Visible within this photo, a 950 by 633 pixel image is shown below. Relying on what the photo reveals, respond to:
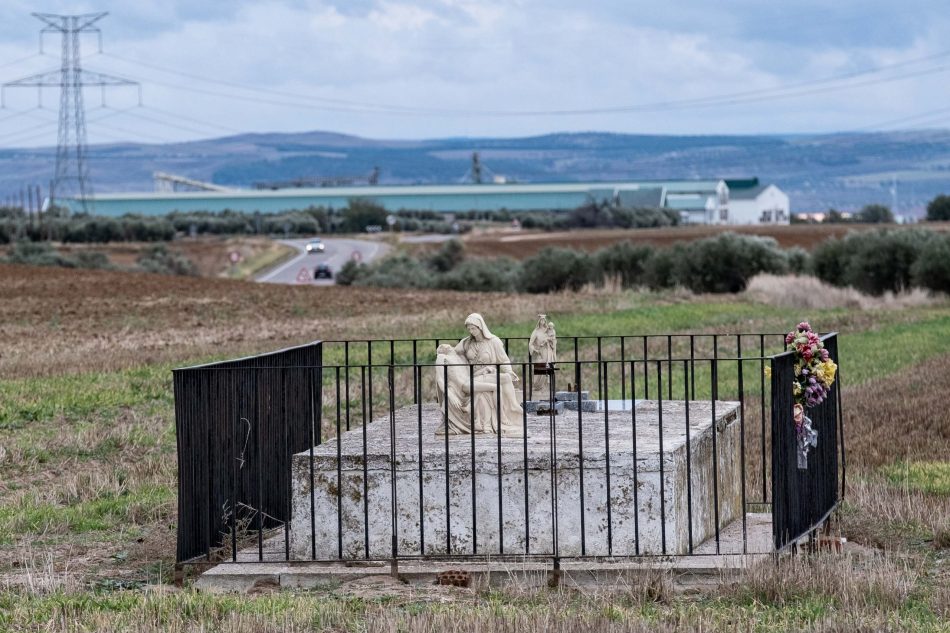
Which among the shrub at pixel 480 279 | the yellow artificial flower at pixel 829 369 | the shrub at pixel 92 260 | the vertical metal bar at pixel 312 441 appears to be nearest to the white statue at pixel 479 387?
the vertical metal bar at pixel 312 441

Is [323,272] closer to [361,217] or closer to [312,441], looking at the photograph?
[361,217]

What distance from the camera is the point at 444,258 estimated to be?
264 ft

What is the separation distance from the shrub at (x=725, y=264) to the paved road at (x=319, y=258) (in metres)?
20.9

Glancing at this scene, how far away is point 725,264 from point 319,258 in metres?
39.5

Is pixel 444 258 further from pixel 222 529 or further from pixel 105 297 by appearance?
pixel 222 529

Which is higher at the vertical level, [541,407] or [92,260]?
[92,260]

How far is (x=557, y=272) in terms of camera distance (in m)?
65.7

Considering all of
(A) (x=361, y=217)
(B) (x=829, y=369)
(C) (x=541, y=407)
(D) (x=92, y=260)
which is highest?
(A) (x=361, y=217)

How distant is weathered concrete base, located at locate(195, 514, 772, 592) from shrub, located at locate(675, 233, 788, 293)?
4981 centimetres

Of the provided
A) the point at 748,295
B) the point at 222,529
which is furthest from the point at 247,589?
the point at 748,295

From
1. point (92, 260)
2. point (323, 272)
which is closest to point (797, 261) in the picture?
point (323, 272)

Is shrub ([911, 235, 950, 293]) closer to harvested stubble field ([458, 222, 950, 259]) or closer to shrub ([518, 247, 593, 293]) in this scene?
shrub ([518, 247, 593, 293])

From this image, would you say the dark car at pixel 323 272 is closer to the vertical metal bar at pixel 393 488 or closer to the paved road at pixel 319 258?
the paved road at pixel 319 258

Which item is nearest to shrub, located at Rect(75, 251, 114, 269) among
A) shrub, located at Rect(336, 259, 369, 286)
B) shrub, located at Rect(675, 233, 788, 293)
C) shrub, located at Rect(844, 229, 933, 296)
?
shrub, located at Rect(336, 259, 369, 286)
